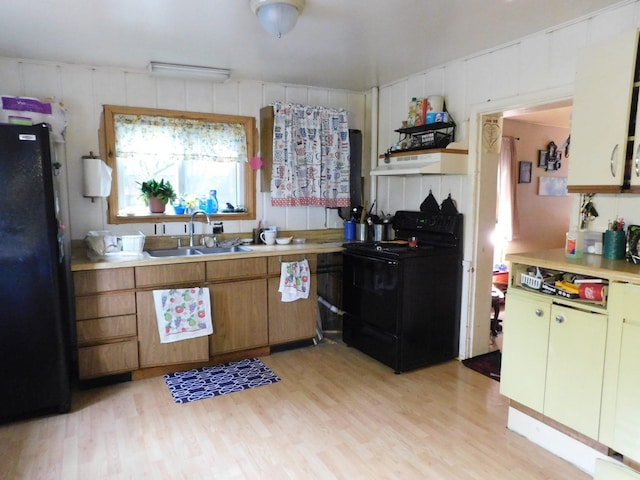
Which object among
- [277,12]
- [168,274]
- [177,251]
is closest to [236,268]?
[168,274]

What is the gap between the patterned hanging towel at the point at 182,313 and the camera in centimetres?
297

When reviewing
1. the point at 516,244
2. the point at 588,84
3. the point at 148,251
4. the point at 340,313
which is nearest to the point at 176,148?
the point at 148,251

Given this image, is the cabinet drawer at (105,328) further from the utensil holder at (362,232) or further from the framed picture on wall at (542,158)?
the framed picture on wall at (542,158)

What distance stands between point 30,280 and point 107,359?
77 cm

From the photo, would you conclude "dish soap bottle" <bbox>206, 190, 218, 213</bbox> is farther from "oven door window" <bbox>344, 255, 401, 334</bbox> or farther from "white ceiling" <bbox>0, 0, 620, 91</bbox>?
"oven door window" <bbox>344, 255, 401, 334</bbox>

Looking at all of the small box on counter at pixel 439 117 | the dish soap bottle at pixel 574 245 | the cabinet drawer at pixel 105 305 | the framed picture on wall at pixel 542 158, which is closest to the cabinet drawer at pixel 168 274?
the cabinet drawer at pixel 105 305

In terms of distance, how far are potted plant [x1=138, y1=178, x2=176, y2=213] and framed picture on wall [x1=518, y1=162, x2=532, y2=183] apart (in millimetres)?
4104

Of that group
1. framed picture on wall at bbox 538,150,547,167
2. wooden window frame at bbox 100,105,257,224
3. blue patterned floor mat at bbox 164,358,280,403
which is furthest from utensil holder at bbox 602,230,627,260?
framed picture on wall at bbox 538,150,547,167

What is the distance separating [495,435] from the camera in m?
2.35

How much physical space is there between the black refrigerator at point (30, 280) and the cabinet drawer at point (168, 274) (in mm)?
502

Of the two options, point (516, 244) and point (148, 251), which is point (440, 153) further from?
point (516, 244)

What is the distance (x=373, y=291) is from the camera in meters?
3.30

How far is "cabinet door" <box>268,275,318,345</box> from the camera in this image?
11.2ft

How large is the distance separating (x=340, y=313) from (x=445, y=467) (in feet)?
6.00
